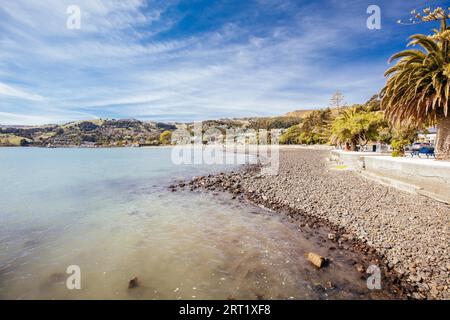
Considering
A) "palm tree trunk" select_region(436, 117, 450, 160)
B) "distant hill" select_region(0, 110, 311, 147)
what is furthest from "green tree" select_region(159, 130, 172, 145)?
"palm tree trunk" select_region(436, 117, 450, 160)

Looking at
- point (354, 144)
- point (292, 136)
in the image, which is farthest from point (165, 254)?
point (292, 136)

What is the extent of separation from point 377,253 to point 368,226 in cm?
177

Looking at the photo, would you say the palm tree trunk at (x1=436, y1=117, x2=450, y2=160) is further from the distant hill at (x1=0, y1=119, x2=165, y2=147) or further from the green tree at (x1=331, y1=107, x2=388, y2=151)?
the distant hill at (x1=0, y1=119, x2=165, y2=147)

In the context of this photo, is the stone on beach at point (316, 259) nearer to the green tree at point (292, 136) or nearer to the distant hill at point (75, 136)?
the green tree at point (292, 136)

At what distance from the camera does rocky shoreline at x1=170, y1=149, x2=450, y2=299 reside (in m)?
5.71

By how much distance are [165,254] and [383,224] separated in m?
7.88

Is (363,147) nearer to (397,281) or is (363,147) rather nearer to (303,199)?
(303,199)

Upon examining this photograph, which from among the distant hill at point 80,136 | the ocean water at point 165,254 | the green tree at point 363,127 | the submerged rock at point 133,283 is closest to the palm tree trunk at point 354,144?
the green tree at point 363,127

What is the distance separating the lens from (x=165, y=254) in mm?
8148

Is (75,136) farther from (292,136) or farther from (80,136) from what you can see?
(292,136)

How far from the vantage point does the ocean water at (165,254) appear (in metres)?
6.07

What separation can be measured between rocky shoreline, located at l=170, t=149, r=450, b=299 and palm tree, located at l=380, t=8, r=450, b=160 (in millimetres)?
4722
